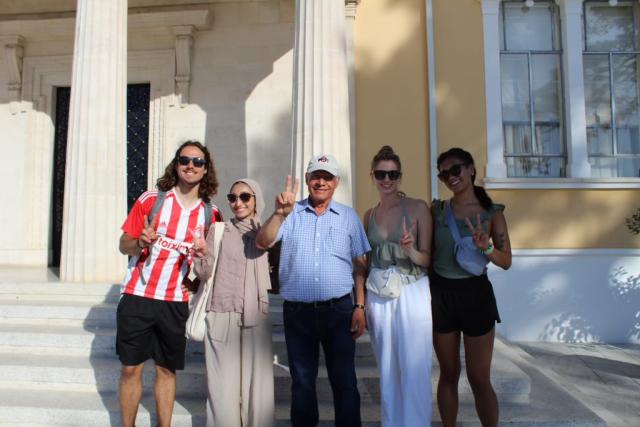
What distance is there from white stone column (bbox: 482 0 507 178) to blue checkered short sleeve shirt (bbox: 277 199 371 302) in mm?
5022

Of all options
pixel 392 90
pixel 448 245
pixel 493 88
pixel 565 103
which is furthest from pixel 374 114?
pixel 448 245

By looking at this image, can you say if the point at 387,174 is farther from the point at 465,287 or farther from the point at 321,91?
the point at 321,91

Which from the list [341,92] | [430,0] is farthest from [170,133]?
[430,0]

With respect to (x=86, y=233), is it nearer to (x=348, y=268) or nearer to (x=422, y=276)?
(x=348, y=268)

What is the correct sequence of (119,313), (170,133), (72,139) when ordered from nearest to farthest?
(119,313), (72,139), (170,133)

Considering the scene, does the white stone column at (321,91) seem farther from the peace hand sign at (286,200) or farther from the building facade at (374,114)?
the peace hand sign at (286,200)

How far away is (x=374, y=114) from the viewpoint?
7406 millimetres

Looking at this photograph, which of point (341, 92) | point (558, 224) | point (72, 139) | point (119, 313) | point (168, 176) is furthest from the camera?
point (558, 224)

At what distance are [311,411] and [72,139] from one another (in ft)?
16.0

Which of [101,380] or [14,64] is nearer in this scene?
[101,380]

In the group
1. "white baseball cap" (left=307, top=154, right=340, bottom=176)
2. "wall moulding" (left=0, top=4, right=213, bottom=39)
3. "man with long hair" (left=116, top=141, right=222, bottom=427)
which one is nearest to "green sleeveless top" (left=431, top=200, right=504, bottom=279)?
"white baseball cap" (left=307, top=154, right=340, bottom=176)

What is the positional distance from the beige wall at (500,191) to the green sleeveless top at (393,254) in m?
4.65

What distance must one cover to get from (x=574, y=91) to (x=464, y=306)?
6035mm

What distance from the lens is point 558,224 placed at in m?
7.08
